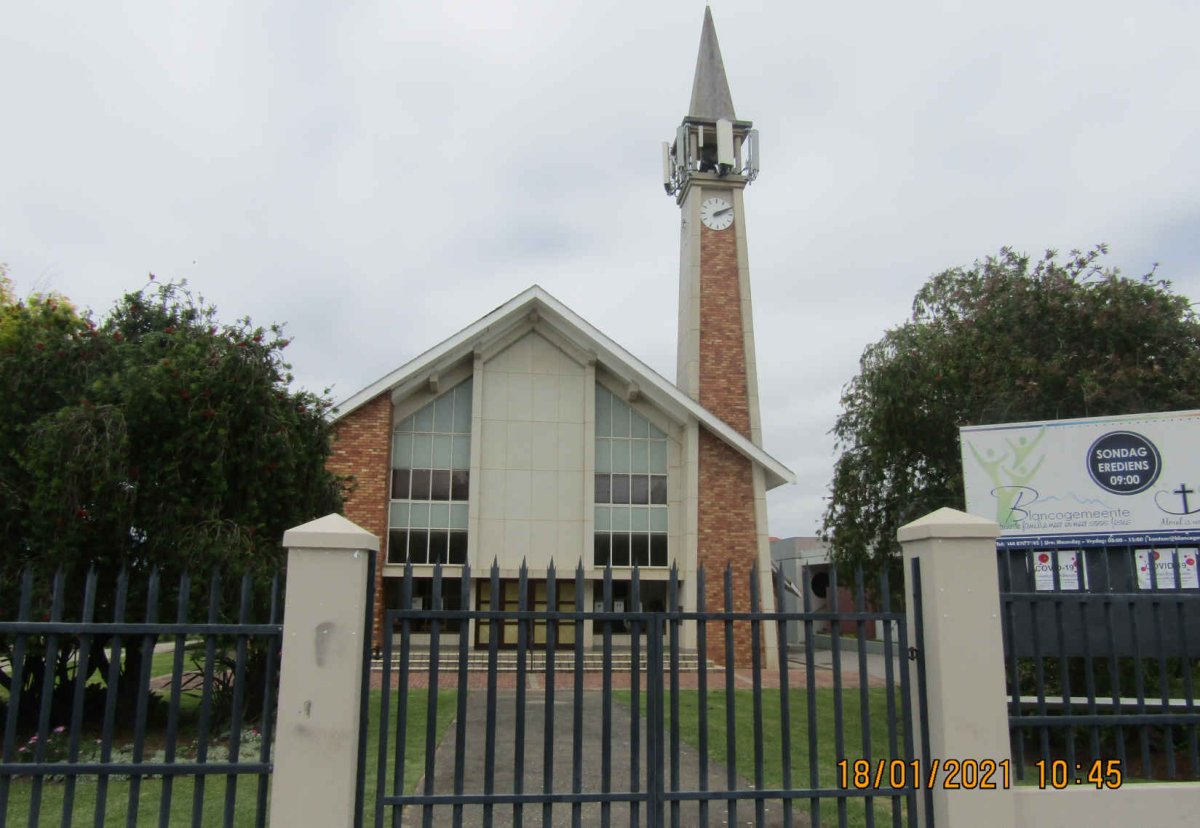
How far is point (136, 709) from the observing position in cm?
676

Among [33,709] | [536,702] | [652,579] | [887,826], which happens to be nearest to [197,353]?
[33,709]

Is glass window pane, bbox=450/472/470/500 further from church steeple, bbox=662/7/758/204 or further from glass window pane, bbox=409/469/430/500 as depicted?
church steeple, bbox=662/7/758/204

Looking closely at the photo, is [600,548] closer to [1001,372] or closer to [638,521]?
[638,521]

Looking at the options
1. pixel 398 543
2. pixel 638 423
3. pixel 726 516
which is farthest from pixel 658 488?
pixel 398 543

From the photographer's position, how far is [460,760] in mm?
4258

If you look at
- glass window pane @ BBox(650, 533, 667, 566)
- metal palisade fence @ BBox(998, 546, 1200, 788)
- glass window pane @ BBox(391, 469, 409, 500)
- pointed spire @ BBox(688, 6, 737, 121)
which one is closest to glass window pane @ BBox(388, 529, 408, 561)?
glass window pane @ BBox(391, 469, 409, 500)

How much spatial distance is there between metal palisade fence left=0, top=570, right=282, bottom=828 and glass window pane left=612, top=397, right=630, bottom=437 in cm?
1162

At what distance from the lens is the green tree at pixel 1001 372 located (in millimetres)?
13391

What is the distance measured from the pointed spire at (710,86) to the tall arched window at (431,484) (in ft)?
37.8

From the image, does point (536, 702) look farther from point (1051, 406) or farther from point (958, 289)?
point (958, 289)

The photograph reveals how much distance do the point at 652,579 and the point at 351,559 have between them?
59.0 feet

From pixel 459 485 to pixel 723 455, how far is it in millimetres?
→ 6404

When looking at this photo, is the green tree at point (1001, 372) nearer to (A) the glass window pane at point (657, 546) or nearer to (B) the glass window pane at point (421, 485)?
(A) the glass window pane at point (657, 546)
